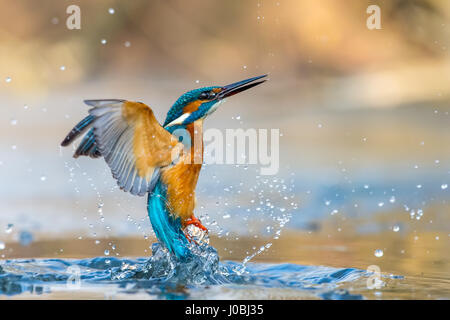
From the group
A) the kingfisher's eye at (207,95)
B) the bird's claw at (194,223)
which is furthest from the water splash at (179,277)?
the kingfisher's eye at (207,95)

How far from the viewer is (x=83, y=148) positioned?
400cm

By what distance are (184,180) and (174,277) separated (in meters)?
0.51

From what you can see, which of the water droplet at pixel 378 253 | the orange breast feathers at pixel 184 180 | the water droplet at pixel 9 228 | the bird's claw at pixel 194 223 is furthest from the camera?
the water droplet at pixel 9 228

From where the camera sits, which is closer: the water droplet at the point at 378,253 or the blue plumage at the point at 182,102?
the blue plumage at the point at 182,102

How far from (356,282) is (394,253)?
105cm

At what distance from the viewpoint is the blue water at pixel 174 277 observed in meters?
3.62

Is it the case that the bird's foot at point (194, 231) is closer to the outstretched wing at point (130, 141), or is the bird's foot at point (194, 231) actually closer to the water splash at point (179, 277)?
the water splash at point (179, 277)

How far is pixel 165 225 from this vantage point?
3914mm

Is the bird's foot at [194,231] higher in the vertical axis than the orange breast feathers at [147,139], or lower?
lower

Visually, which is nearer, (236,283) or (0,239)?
(236,283)

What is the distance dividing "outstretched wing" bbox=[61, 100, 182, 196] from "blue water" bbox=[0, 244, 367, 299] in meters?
0.47

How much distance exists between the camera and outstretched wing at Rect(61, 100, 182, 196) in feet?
11.8

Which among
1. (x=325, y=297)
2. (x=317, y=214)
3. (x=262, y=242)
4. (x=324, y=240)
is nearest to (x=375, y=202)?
(x=317, y=214)

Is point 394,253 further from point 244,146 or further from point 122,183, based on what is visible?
point 122,183
